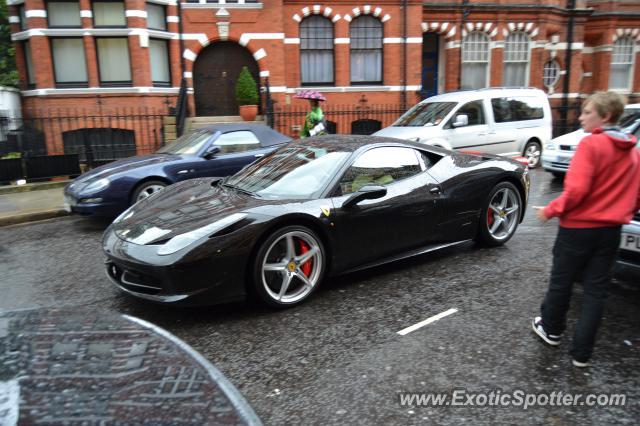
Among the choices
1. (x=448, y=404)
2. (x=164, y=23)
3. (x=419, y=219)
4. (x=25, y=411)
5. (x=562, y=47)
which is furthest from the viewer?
(x=562, y=47)

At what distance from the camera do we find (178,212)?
176 inches

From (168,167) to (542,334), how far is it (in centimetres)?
586

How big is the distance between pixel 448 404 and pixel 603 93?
2.11 meters

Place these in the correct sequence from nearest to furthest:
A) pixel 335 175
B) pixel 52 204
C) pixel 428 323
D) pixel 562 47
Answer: pixel 428 323
pixel 335 175
pixel 52 204
pixel 562 47

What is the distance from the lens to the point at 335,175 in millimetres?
4723

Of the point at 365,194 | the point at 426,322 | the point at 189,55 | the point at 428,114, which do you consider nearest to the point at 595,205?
the point at 426,322

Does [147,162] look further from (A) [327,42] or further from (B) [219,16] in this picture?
(A) [327,42]

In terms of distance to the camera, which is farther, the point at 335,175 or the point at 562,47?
the point at 562,47

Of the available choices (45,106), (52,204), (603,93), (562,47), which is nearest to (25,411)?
(603,93)

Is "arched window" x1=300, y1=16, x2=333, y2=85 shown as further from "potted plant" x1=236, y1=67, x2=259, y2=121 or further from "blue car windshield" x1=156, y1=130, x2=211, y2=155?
"blue car windshield" x1=156, y1=130, x2=211, y2=155

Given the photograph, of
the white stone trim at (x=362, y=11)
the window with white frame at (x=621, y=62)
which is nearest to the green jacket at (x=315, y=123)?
the white stone trim at (x=362, y=11)

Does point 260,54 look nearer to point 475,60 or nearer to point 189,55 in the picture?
point 189,55

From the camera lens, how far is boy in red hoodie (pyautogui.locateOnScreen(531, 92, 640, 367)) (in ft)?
10.0

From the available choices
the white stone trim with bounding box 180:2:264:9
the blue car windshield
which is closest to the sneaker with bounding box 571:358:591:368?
the blue car windshield
